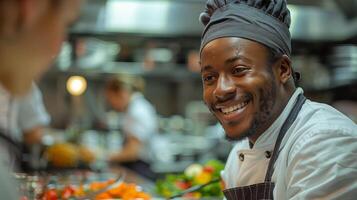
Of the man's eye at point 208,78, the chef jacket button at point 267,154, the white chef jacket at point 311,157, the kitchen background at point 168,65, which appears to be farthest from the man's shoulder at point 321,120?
the kitchen background at point 168,65

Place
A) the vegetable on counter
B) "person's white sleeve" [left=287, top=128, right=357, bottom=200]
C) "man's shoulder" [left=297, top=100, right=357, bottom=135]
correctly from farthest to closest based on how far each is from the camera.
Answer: the vegetable on counter < "man's shoulder" [left=297, top=100, right=357, bottom=135] < "person's white sleeve" [left=287, top=128, right=357, bottom=200]

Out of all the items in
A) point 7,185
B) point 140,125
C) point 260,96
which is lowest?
point 140,125

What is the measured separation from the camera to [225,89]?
5.01ft

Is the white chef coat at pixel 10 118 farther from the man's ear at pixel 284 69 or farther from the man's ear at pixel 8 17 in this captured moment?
the man's ear at pixel 284 69

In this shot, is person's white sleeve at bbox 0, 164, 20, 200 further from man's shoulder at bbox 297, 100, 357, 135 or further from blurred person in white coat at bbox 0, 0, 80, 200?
man's shoulder at bbox 297, 100, 357, 135

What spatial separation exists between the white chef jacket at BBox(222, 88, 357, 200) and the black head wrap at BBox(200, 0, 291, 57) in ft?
0.61

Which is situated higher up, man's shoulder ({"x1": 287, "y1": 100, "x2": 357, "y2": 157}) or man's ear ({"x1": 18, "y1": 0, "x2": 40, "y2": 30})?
man's ear ({"x1": 18, "y1": 0, "x2": 40, "y2": 30})

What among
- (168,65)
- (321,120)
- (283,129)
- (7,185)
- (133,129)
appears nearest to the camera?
(7,185)

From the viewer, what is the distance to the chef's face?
59.8 inches

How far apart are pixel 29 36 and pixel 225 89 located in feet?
2.73

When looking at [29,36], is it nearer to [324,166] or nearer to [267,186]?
[324,166]

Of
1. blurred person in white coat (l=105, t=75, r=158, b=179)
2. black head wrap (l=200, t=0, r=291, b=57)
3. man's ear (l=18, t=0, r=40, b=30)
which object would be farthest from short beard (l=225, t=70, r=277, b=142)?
blurred person in white coat (l=105, t=75, r=158, b=179)

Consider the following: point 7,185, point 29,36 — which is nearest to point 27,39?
point 29,36

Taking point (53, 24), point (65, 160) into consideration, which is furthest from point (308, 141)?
point (65, 160)
